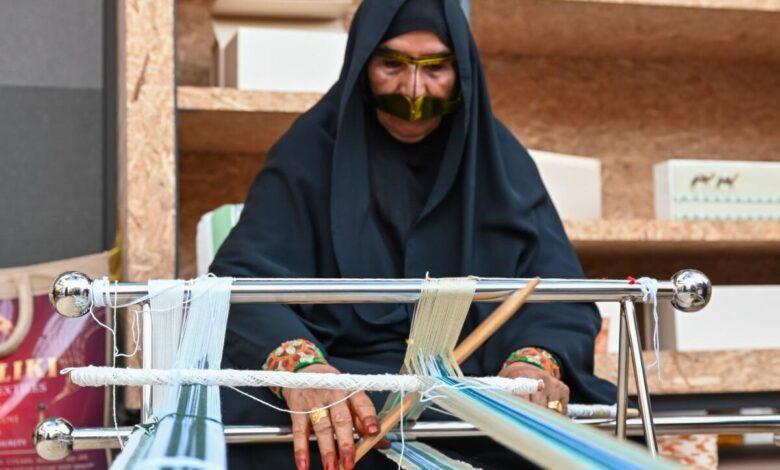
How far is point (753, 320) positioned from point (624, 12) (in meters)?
0.79

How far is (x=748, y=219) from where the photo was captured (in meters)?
2.68

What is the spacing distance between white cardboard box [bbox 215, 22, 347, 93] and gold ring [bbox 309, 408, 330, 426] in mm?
1223

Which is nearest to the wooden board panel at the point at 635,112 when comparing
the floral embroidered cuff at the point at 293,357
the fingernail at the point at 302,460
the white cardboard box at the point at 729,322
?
the white cardboard box at the point at 729,322

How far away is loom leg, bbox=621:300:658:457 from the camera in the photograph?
1.21m

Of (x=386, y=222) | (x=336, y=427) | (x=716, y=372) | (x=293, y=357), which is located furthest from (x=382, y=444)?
(x=716, y=372)

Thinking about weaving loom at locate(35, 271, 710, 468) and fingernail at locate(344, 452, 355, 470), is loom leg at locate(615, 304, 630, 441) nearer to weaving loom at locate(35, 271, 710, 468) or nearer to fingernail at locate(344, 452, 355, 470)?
weaving loom at locate(35, 271, 710, 468)

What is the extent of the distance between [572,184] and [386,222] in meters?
0.94

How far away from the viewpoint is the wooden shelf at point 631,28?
2.63 meters

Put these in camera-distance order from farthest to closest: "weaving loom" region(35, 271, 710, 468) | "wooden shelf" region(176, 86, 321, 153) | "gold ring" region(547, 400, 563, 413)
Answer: "wooden shelf" region(176, 86, 321, 153), "gold ring" region(547, 400, 563, 413), "weaving loom" region(35, 271, 710, 468)

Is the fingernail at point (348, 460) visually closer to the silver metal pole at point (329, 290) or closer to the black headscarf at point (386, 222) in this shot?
the silver metal pole at point (329, 290)

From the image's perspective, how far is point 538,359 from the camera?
149 cm

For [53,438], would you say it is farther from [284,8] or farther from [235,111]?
[284,8]

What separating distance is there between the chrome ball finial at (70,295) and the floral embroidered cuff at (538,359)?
62cm

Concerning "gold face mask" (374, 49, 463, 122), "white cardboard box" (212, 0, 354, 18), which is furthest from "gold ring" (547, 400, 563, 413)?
"white cardboard box" (212, 0, 354, 18)
